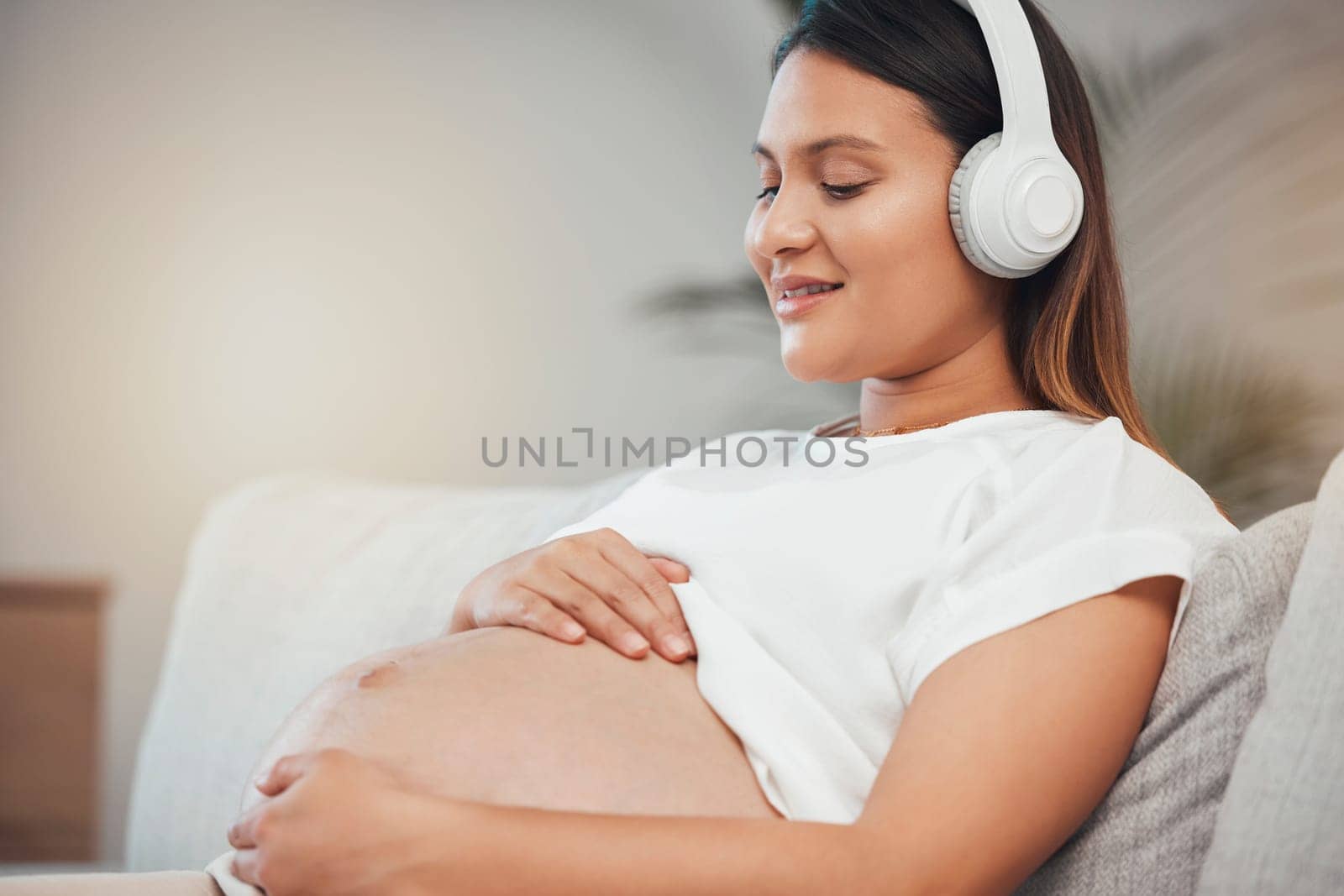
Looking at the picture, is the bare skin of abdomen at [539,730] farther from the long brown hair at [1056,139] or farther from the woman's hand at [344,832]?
the long brown hair at [1056,139]

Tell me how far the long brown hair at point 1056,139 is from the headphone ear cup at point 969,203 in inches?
1.5

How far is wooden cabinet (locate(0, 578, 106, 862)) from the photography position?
2469 millimetres

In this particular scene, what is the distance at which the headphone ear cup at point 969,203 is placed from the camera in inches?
39.2

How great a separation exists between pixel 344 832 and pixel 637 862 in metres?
0.19

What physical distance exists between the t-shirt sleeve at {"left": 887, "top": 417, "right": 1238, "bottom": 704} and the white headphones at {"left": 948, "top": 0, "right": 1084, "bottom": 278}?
0.63ft

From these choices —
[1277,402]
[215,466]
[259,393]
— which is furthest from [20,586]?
[1277,402]

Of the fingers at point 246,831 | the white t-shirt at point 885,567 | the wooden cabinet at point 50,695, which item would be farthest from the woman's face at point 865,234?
the wooden cabinet at point 50,695

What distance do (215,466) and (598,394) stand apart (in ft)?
3.29

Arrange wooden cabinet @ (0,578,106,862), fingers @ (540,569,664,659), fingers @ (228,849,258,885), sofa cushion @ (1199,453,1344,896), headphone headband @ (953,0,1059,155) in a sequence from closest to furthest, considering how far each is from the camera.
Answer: sofa cushion @ (1199,453,1344,896) → fingers @ (228,849,258,885) → fingers @ (540,569,664,659) → headphone headband @ (953,0,1059,155) → wooden cabinet @ (0,578,106,862)

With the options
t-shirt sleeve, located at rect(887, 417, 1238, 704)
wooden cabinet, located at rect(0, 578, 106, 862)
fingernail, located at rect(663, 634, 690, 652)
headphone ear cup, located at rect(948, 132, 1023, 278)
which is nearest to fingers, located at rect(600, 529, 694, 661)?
fingernail, located at rect(663, 634, 690, 652)

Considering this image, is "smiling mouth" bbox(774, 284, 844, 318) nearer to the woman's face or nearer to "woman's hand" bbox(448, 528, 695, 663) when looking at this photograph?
the woman's face

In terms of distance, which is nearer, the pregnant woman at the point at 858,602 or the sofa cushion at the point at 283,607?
the pregnant woman at the point at 858,602

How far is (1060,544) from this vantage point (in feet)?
2.59

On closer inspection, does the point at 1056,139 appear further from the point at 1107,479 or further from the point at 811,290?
the point at 1107,479
